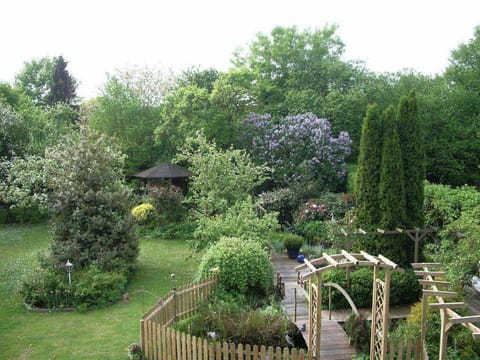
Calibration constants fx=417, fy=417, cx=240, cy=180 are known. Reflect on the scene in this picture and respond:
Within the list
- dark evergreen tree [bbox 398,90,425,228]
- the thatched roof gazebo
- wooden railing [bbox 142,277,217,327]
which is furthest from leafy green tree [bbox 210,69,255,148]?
wooden railing [bbox 142,277,217,327]

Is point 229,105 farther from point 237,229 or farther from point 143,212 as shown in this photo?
point 237,229

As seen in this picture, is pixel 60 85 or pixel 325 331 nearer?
pixel 325 331

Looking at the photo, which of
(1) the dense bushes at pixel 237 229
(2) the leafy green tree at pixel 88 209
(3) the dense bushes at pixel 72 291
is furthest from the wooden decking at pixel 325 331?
(2) the leafy green tree at pixel 88 209

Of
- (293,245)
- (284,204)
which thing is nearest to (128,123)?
(284,204)

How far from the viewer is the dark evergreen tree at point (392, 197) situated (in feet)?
31.4

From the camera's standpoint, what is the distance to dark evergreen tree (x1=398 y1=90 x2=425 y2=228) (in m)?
9.80

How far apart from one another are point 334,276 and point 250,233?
2.77 m

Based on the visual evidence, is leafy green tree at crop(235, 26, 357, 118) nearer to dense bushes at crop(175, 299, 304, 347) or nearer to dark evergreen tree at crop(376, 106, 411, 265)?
dark evergreen tree at crop(376, 106, 411, 265)

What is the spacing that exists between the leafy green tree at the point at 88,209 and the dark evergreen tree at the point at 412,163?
7523mm

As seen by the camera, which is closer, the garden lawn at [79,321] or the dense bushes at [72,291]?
the garden lawn at [79,321]

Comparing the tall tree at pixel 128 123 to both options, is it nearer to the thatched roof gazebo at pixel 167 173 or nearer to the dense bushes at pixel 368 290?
the thatched roof gazebo at pixel 167 173

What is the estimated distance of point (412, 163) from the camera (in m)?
9.83

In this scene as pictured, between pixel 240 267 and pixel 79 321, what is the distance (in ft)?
12.0

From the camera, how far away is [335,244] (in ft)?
36.6
